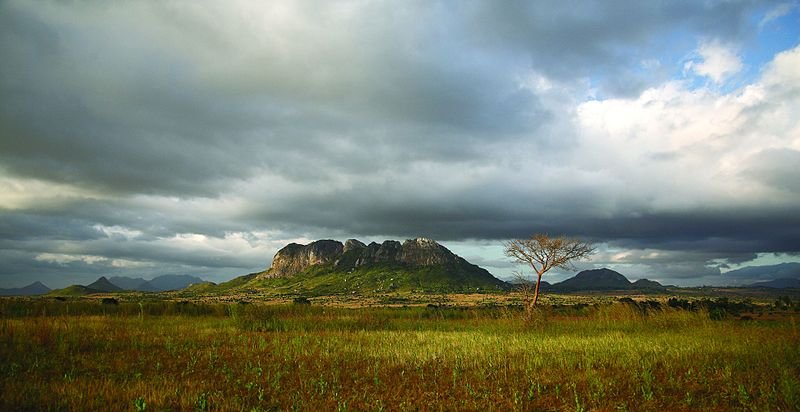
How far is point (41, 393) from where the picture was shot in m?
8.25

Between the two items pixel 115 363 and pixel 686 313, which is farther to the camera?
pixel 686 313

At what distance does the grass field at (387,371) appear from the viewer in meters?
8.49

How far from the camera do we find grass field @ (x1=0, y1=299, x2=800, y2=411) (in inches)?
334

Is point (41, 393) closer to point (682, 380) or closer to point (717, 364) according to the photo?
point (682, 380)

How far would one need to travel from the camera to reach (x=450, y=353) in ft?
46.9

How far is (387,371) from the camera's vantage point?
11711mm

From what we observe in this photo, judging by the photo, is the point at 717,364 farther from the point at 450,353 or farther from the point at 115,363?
the point at 115,363

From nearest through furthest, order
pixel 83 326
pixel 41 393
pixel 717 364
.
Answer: pixel 41 393
pixel 717 364
pixel 83 326

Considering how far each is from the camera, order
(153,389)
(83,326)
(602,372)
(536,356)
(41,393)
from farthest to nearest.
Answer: (83,326), (536,356), (602,372), (153,389), (41,393)

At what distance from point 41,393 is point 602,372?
44.1ft

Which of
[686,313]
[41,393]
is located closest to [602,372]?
[41,393]

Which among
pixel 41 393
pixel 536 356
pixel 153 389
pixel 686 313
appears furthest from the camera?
pixel 686 313

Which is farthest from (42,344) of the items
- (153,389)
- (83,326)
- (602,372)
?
(602,372)

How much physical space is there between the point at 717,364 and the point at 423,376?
29.7ft
